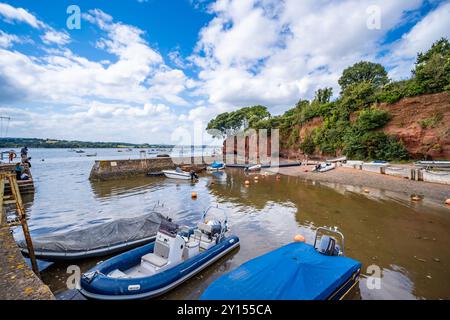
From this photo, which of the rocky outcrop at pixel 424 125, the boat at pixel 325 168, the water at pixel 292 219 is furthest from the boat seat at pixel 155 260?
the rocky outcrop at pixel 424 125

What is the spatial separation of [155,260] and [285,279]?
13.2 feet

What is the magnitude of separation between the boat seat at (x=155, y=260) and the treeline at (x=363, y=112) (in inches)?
1095

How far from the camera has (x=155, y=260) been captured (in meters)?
6.64

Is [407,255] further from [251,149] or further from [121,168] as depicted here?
[251,149]

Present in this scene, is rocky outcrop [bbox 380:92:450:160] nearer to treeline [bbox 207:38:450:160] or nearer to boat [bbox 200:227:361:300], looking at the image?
treeline [bbox 207:38:450:160]

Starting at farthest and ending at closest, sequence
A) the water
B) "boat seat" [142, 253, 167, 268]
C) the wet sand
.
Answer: the wet sand → the water → "boat seat" [142, 253, 167, 268]

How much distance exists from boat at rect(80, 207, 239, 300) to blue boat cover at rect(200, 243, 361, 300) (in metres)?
2.00

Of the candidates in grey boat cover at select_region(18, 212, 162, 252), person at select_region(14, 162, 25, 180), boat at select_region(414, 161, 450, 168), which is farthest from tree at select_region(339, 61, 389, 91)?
person at select_region(14, 162, 25, 180)

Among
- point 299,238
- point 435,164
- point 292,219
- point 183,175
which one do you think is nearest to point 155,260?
point 299,238

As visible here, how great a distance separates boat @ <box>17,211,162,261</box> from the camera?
711cm

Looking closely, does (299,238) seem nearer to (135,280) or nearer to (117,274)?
(135,280)

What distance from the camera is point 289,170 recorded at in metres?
30.9
